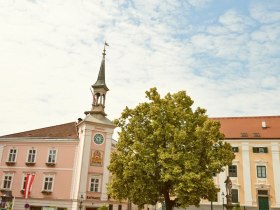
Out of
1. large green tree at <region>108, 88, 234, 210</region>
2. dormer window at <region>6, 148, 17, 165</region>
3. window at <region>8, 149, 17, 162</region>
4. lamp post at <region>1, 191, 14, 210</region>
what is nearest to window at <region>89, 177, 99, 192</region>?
lamp post at <region>1, 191, 14, 210</region>

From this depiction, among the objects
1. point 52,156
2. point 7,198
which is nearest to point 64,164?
point 52,156

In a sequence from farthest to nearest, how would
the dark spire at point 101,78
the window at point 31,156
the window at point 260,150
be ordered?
the dark spire at point 101,78 < the window at point 31,156 < the window at point 260,150

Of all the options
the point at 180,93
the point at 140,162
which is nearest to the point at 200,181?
the point at 140,162

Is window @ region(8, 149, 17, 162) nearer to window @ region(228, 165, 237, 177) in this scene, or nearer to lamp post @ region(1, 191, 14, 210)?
lamp post @ region(1, 191, 14, 210)

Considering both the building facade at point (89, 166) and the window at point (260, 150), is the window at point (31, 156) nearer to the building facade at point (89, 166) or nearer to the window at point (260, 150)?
the building facade at point (89, 166)

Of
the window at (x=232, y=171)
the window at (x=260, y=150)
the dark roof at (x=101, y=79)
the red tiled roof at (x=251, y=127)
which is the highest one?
the dark roof at (x=101, y=79)

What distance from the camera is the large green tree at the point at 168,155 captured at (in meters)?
23.6

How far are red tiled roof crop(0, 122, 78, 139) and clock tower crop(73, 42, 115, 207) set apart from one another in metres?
1.87

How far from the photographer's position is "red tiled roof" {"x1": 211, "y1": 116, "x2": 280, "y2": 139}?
42.9 m

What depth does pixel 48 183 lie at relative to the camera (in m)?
40.8

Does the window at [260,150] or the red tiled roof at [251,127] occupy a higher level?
the red tiled roof at [251,127]

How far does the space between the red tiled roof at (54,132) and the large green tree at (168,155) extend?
60.6ft

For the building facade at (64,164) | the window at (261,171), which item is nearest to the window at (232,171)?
the window at (261,171)

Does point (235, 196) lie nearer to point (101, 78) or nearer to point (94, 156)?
point (94, 156)
